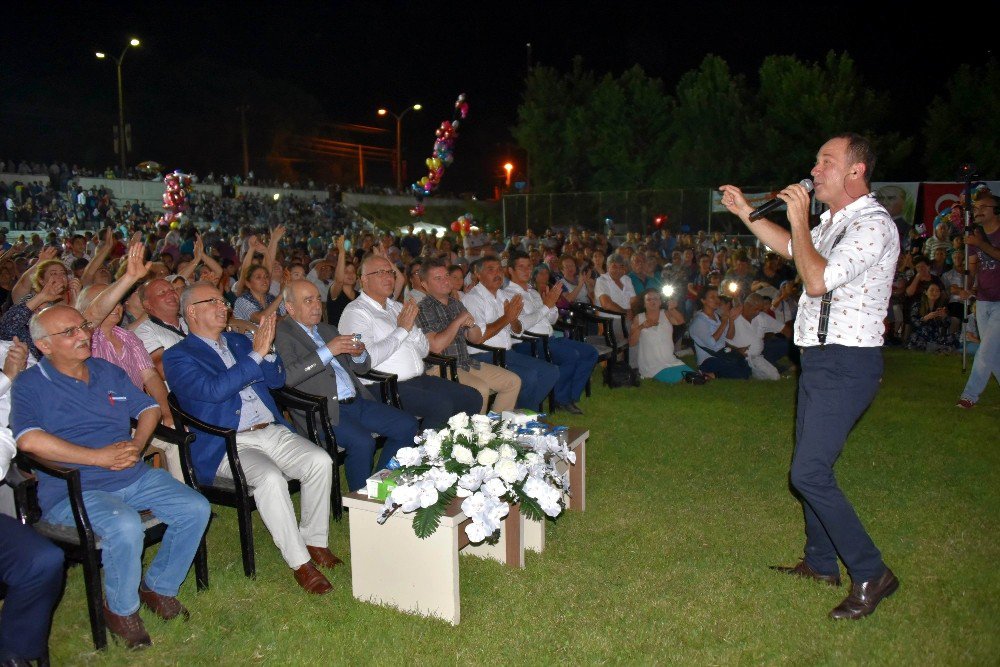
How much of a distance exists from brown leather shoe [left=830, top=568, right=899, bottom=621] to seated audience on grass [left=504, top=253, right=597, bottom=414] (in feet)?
12.5

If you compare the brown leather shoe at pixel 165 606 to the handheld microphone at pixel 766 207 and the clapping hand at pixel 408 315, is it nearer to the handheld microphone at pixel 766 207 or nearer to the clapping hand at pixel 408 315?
the clapping hand at pixel 408 315

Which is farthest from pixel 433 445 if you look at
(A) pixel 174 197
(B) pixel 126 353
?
(A) pixel 174 197

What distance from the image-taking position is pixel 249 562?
3678mm

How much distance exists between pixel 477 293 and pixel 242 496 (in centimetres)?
343

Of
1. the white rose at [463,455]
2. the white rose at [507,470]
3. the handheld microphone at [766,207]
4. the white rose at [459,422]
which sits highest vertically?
the handheld microphone at [766,207]

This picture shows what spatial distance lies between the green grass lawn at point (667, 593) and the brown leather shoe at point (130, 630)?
0.05 m

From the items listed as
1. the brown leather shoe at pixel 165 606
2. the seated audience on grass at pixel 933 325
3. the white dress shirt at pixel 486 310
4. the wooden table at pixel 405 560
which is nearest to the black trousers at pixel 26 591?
the brown leather shoe at pixel 165 606

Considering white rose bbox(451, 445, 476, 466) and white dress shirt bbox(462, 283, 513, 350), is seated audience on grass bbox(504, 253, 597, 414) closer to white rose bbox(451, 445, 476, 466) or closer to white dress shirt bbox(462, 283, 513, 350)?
white dress shirt bbox(462, 283, 513, 350)

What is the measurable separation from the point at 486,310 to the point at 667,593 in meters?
3.58

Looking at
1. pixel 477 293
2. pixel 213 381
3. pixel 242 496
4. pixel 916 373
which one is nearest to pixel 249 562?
pixel 242 496

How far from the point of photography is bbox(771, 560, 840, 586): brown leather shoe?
351 cm

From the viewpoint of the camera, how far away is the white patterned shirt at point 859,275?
2939 millimetres

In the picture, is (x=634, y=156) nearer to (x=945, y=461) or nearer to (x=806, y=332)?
(x=945, y=461)

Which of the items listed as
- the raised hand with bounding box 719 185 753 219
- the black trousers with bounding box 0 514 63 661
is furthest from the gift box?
the raised hand with bounding box 719 185 753 219
